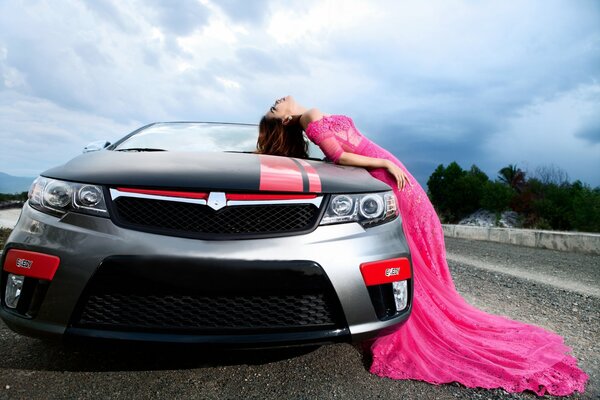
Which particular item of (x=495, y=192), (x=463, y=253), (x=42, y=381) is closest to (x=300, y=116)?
(x=42, y=381)

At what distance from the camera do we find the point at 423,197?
104 inches

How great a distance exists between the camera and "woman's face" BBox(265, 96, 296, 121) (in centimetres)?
269

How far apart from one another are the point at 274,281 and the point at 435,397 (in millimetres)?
836

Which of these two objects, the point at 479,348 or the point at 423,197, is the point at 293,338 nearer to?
the point at 479,348

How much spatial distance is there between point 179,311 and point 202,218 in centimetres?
34

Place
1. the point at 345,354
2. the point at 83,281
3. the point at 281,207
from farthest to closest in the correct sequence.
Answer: the point at 345,354
the point at 281,207
the point at 83,281

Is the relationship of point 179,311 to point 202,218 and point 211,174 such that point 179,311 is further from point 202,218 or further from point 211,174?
point 211,174

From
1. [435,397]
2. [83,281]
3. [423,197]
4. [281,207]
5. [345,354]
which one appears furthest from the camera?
[423,197]

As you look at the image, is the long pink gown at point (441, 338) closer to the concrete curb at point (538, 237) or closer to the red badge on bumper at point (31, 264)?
the red badge on bumper at point (31, 264)

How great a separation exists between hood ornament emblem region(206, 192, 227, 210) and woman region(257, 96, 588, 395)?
95 centimetres

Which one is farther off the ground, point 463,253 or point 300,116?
point 300,116

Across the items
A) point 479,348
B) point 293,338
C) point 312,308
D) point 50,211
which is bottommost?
point 479,348

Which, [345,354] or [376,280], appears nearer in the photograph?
[376,280]

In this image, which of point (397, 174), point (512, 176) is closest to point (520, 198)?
point (512, 176)
